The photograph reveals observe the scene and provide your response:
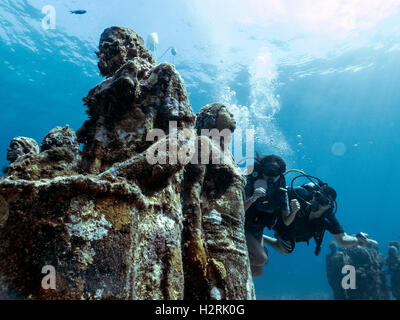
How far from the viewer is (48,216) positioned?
1.31 m

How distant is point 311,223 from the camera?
5414mm

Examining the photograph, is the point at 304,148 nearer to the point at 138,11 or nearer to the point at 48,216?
the point at 138,11

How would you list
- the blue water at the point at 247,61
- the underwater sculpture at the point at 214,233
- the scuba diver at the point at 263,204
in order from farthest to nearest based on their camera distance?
the blue water at the point at 247,61
the scuba diver at the point at 263,204
the underwater sculpture at the point at 214,233

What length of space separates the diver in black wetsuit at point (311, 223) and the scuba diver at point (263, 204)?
26.0 inches

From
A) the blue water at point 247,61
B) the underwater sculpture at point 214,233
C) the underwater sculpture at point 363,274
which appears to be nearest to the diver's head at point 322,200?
the underwater sculpture at point 214,233

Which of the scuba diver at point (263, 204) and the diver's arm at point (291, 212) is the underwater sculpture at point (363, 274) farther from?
the scuba diver at point (263, 204)

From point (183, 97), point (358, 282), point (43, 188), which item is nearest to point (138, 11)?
point (183, 97)

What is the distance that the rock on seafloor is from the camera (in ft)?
4.14

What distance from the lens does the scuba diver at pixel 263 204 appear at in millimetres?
4023

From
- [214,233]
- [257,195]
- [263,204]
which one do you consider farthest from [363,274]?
[214,233]

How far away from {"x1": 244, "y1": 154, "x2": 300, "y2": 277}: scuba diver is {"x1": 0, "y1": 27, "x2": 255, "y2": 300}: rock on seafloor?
1433mm

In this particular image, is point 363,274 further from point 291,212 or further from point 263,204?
point 263,204

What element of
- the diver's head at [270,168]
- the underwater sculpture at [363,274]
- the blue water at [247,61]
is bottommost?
the underwater sculpture at [363,274]

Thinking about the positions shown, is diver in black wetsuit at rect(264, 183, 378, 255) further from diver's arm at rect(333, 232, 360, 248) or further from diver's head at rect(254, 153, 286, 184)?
diver's head at rect(254, 153, 286, 184)
